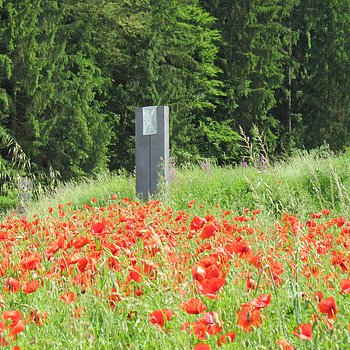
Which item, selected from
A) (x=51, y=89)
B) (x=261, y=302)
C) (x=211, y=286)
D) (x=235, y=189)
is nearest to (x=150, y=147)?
(x=235, y=189)

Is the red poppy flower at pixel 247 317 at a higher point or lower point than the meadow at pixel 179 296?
higher

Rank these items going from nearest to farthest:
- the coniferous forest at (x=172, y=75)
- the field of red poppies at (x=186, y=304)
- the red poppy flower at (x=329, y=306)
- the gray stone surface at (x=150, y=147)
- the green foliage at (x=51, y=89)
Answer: the red poppy flower at (x=329, y=306)
the field of red poppies at (x=186, y=304)
the gray stone surface at (x=150, y=147)
the green foliage at (x=51, y=89)
the coniferous forest at (x=172, y=75)

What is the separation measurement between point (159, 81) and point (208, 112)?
3.52 meters

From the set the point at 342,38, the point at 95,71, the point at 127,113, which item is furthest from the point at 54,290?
the point at 342,38

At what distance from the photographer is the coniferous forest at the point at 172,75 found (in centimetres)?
1791

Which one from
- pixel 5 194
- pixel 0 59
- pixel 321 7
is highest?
pixel 321 7

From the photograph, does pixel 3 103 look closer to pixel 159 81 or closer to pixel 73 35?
pixel 73 35

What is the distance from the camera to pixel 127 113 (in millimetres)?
22453

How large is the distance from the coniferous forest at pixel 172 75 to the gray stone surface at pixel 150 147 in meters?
7.04

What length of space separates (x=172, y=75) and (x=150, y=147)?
40.6ft

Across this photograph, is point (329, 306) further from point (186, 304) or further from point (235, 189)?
point (235, 189)

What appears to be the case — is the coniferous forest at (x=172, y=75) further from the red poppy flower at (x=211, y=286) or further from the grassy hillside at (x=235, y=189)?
the red poppy flower at (x=211, y=286)

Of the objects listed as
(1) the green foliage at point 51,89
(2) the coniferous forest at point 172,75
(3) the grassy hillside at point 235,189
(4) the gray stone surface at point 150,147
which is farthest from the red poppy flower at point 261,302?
(1) the green foliage at point 51,89

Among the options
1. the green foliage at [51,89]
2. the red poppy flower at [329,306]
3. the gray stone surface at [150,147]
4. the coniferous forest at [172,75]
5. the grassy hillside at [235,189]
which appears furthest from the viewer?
the coniferous forest at [172,75]
